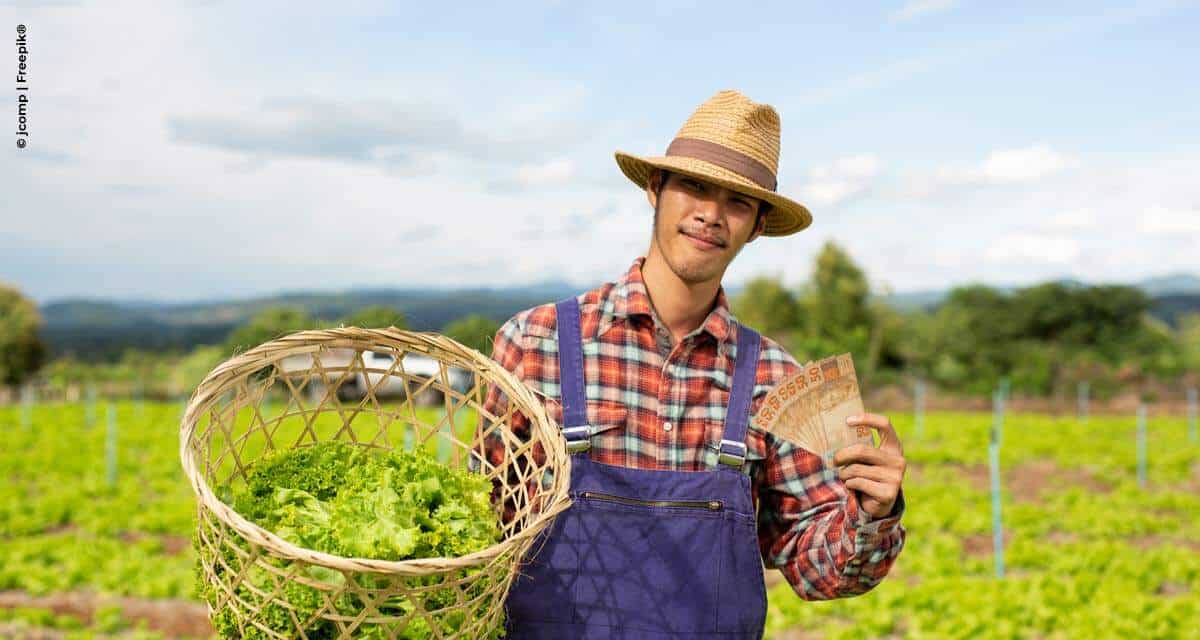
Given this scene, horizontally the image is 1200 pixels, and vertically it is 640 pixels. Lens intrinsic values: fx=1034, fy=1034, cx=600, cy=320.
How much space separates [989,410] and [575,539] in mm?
28351

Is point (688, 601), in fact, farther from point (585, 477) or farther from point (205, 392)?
point (205, 392)

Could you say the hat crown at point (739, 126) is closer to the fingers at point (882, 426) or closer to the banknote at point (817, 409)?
the banknote at point (817, 409)

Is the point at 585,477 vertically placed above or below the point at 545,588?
above

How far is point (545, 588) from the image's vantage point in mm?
2381

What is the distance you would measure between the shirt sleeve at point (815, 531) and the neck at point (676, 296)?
1.18ft

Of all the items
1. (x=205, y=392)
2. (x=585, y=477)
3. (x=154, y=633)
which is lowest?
(x=154, y=633)

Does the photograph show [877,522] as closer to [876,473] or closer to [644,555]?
[876,473]

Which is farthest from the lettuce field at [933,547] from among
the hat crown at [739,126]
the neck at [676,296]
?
the hat crown at [739,126]

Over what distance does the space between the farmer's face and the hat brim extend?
0.11 ft

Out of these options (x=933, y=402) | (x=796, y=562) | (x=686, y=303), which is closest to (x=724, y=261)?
(x=686, y=303)

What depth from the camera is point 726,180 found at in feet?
8.05

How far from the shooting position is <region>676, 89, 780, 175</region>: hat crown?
2.60 metres

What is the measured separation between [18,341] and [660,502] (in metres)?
44.1

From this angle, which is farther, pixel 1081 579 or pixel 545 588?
pixel 1081 579
